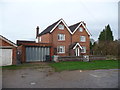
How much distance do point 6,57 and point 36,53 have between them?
6657 millimetres

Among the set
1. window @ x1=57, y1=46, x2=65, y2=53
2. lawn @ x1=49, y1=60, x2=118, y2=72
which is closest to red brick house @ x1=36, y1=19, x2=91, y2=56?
window @ x1=57, y1=46, x2=65, y2=53

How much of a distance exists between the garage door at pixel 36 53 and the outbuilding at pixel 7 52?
4848 mm

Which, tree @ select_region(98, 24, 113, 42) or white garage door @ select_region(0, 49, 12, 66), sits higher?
tree @ select_region(98, 24, 113, 42)

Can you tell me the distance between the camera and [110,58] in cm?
2284

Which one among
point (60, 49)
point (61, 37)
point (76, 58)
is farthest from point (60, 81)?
point (61, 37)

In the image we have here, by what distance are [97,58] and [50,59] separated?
8.69 meters

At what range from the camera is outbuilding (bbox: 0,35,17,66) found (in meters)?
14.9

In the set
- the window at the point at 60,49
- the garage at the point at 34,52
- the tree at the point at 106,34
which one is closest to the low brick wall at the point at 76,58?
the garage at the point at 34,52

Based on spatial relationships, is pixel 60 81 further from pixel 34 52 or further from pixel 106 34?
pixel 106 34

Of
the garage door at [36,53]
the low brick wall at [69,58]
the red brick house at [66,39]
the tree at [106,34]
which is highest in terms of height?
the tree at [106,34]

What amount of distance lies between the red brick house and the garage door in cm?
367

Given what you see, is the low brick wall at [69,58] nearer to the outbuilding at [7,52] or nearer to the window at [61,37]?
the outbuilding at [7,52]

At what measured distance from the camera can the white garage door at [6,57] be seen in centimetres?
1493

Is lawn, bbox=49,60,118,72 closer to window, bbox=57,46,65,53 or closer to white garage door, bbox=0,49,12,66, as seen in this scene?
white garage door, bbox=0,49,12,66
